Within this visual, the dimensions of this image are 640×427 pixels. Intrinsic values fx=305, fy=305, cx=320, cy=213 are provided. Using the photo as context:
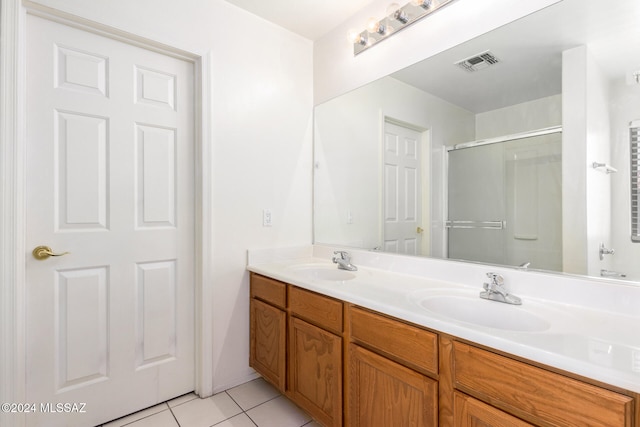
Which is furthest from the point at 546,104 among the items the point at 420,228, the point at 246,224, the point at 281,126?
the point at 246,224

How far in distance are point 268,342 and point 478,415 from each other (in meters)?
1.22

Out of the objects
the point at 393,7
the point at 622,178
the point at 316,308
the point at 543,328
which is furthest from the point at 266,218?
the point at 622,178

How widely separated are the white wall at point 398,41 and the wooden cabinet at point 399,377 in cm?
135

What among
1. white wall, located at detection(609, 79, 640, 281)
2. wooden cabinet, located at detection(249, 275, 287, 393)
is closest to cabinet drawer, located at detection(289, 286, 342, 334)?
wooden cabinet, located at detection(249, 275, 287, 393)

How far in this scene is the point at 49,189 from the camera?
1.48 m

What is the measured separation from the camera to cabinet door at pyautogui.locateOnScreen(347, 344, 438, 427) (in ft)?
3.37

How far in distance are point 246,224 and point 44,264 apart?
101cm

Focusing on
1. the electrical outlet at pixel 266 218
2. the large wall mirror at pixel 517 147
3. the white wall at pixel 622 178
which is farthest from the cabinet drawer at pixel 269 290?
the white wall at pixel 622 178

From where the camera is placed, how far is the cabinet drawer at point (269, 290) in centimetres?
170

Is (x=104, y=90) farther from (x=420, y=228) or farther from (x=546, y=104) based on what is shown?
(x=546, y=104)

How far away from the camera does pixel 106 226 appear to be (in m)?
1.62

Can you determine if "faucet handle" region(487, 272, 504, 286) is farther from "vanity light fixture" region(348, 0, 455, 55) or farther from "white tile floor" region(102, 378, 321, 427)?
"vanity light fixture" region(348, 0, 455, 55)

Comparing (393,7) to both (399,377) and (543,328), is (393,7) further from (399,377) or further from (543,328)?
(399,377)

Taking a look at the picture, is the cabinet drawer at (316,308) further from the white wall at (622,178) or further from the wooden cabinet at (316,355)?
the white wall at (622,178)
